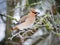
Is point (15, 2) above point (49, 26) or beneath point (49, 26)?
above

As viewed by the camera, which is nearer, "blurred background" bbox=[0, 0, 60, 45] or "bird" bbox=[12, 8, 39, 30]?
"bird" bbox=[12, 8, 39, 30]

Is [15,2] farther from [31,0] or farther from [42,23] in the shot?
[42,23]

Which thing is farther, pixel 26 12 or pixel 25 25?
pixel 26 12

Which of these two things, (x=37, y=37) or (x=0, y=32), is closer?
(x=37, y=37)

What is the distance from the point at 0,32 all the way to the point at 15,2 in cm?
104

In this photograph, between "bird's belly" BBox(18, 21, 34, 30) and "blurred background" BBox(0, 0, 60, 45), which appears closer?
"bird's belly" BBox(18, 21, 34, 30)

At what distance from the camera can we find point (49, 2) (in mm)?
1655

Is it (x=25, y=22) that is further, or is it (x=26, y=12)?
(x=26, y=12)

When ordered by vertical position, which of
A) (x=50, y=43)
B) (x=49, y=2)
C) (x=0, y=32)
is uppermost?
(x=49, y=2)

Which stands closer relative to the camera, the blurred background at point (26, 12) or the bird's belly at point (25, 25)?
the bird's belly at point (25, 25)

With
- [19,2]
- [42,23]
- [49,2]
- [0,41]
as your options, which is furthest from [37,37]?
[42,23]

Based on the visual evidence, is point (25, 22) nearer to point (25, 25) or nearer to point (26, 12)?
point (25, 25)

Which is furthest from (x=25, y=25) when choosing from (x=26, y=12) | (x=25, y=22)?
(x=26, y=12)

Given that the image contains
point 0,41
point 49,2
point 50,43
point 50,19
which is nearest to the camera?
point 50,19
